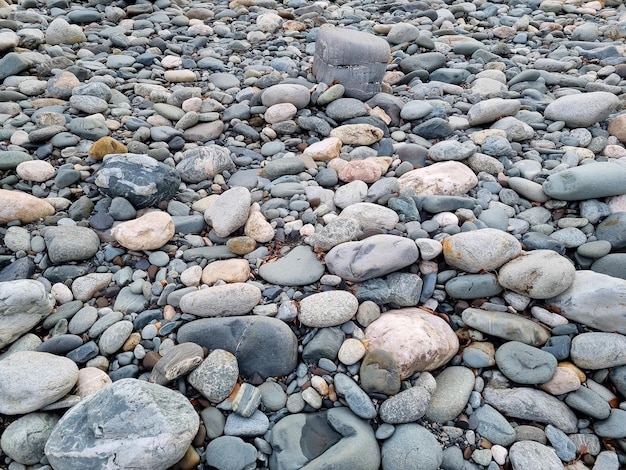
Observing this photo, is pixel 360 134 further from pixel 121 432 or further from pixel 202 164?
pixel 121 432

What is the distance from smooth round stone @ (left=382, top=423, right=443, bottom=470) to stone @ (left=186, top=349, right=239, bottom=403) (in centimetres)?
75

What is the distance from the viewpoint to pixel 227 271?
263 cm

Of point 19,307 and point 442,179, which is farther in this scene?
point 442,179

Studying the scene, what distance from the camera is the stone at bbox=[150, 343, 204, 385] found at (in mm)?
2115

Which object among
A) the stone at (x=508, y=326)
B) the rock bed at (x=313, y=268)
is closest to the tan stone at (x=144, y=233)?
the rock bed at (x=313, y=268)

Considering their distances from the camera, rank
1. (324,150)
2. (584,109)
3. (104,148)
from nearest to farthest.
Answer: (104,148)
(324,150)
(584,109)

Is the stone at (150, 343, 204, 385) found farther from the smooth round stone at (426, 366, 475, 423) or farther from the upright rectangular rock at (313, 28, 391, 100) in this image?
the upright rectangular rock at (313, 28, 391, 100)

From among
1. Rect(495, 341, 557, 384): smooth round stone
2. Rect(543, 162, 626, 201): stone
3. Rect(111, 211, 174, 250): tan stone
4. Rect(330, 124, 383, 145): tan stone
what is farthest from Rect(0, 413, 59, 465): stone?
Rect(543, 162, 626, 201): stone

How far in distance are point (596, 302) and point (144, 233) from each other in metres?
2.52

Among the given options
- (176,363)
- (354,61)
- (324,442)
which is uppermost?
(354,61)

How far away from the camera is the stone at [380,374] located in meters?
2.14

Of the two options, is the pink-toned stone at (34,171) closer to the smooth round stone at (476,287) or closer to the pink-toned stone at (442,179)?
the pink-toned stone at (442,179)

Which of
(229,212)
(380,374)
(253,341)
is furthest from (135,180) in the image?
(380,374)

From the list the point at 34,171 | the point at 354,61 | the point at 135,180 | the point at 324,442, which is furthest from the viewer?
the point at 354,61
